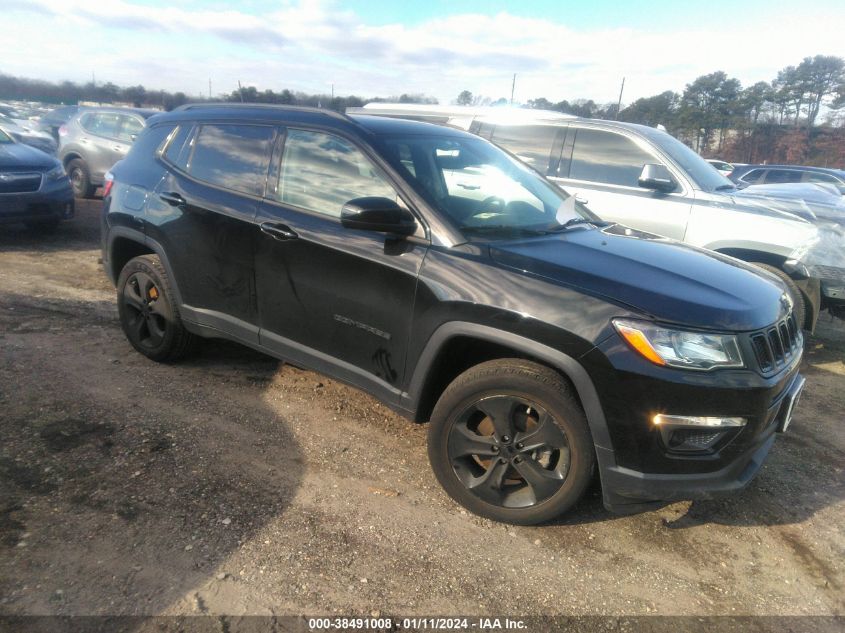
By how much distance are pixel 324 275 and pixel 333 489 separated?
3.61 ft

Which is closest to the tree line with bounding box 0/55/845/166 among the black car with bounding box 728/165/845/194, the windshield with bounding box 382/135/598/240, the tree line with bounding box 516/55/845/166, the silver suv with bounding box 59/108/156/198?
the tree line with bounding box 516/55/845/166

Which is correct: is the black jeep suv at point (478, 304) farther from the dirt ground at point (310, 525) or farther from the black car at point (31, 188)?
the black car at point (31, 188)

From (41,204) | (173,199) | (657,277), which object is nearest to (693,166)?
(657,277)

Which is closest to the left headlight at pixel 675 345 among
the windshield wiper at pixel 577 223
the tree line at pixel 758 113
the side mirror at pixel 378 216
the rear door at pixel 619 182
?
the windshield wiper at pixel 577 223

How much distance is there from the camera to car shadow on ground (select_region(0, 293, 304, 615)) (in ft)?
7.45

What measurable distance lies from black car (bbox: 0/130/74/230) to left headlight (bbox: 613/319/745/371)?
7713 millimetres

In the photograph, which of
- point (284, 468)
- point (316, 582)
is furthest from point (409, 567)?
point (284, 468)

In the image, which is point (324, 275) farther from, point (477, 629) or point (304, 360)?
point (477, 629)

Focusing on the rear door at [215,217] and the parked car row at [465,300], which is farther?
the rear door at [215,217]

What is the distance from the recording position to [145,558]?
2375 mm

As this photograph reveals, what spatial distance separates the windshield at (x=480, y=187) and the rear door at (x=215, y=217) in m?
0.94

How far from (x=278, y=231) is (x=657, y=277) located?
197 cm

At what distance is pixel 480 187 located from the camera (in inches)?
131

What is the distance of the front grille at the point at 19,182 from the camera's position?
23.5ft
